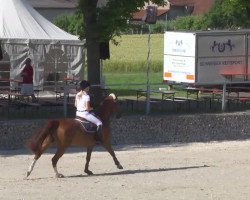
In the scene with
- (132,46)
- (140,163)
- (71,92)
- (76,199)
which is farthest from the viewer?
(132,46)

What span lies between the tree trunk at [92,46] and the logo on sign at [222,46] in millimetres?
7256

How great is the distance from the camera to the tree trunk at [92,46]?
25.6m

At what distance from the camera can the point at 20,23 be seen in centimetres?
3328

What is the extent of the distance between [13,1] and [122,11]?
8648 millimetres

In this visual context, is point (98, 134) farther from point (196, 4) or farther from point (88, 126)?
point (196, 4)

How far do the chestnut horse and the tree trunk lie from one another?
6.47m

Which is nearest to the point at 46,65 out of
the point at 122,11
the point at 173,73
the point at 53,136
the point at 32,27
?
the point at 32,27

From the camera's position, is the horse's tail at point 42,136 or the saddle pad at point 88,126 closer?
the horse's tail at point 42,136

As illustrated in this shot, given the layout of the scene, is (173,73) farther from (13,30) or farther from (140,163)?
(140,163)

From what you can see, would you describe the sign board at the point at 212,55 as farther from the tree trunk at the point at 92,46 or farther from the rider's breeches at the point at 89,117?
the rider's breeches at the point at 89,117

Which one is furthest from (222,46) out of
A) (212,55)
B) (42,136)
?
(42,136)

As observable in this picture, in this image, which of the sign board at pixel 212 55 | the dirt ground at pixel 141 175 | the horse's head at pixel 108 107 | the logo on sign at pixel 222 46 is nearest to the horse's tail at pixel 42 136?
the dirt ground at pixel 141 175

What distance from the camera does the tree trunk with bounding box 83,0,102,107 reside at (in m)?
25.6

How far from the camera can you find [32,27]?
3350cm
